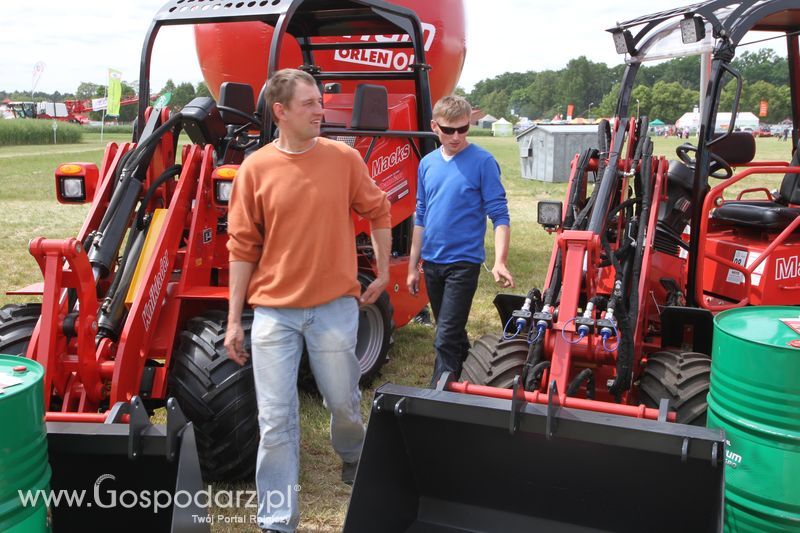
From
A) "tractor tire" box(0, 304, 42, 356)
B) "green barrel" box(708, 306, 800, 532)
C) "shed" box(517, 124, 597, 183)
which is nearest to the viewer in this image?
"green barrel" box(708, 306, 800, 532)

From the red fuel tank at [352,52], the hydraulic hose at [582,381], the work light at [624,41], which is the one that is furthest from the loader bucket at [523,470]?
the red fuel tank at [352,52]

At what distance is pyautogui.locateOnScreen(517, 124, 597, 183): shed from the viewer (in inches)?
768

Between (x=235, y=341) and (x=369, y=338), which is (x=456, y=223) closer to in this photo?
(x=235, y=341)

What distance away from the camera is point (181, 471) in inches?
104

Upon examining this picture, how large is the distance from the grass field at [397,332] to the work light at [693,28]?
2.74 metres

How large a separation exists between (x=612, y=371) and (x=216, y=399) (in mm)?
1866

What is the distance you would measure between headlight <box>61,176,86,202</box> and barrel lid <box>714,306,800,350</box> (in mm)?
3317

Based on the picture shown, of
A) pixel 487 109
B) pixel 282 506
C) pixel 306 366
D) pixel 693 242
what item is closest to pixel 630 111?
pixel 693 242

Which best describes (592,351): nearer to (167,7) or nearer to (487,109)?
(167,7)

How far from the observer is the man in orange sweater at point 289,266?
3109mm

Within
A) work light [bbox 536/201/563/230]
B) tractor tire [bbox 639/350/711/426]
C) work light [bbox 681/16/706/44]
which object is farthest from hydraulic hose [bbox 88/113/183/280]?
work light [bbox 681/16/706/44]

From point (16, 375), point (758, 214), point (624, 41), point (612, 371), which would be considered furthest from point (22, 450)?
point (758, 214)

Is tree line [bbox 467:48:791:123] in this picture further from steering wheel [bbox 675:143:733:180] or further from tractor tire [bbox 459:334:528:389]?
tractor tire [bbox 459:334:528:389]

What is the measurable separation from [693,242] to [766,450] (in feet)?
7.27
